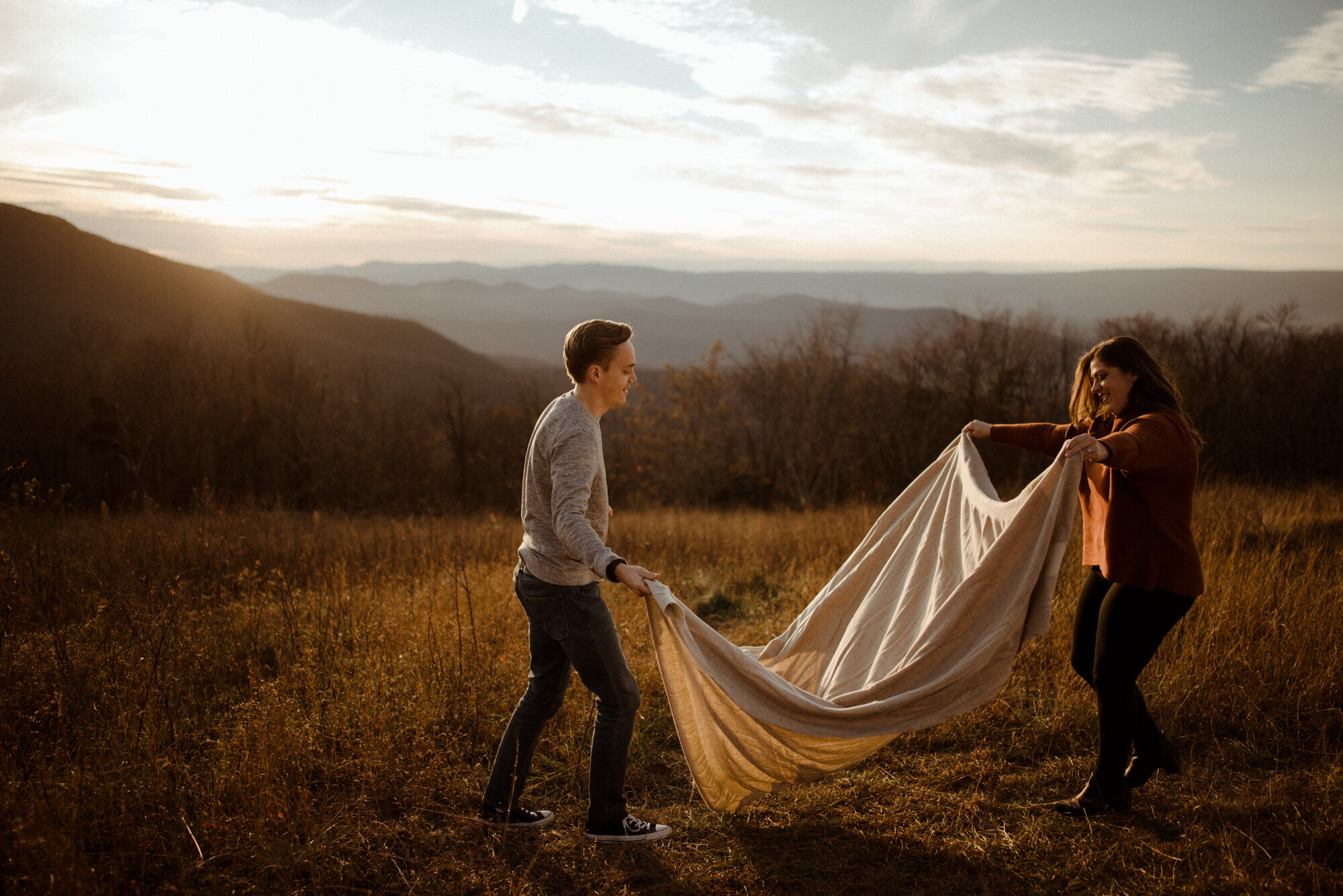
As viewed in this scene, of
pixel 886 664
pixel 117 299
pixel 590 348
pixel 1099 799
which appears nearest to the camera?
pixel 590 348

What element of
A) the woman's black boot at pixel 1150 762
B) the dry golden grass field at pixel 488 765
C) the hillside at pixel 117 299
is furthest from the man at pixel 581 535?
the hillside at pixel 117 299

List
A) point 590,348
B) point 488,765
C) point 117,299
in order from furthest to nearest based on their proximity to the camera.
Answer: point 117,299 < point 488,765 < point 590,348

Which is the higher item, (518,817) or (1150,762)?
(1150,762)

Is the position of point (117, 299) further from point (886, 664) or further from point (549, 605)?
point (886, 664)

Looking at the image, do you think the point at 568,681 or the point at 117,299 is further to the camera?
the point at 117,299

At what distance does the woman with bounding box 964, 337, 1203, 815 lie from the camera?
10.7 feet

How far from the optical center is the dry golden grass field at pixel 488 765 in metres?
3.30

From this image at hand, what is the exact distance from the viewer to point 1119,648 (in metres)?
3.39

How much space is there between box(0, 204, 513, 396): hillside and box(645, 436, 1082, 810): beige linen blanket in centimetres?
3069

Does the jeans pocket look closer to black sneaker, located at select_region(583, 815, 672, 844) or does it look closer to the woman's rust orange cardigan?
black sneaker, located at select_region(583, 815, 672, 844)

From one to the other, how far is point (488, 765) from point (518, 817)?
0.77 metres

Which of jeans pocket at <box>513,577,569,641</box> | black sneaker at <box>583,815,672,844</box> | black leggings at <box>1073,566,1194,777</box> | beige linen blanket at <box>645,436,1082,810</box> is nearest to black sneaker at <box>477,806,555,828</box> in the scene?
black sneaker at <box>583,815,672,844</box>

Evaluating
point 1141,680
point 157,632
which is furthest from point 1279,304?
point 157,632

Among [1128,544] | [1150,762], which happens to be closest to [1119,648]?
[1128,544]
